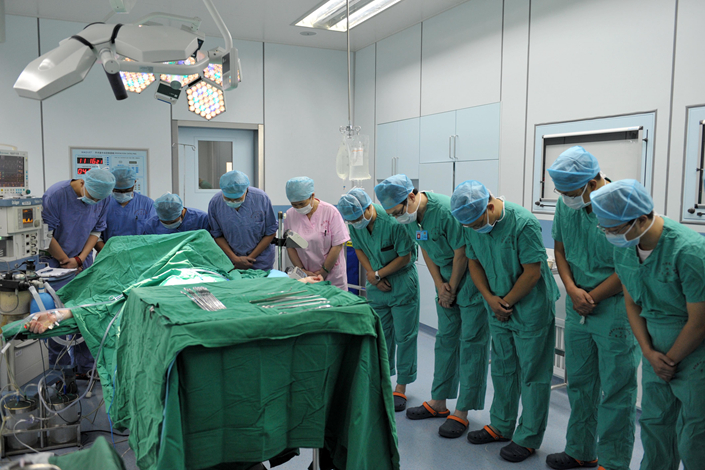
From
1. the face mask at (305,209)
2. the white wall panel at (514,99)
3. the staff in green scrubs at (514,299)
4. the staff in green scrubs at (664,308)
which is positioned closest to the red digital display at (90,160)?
the face mask at (305,209)

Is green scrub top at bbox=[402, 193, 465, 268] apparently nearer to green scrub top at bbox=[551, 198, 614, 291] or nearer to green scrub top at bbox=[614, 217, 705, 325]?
green scrub top at bbox=[551, 198, 614, 291]

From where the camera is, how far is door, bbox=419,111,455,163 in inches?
168

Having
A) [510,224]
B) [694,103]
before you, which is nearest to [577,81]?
[694,103]

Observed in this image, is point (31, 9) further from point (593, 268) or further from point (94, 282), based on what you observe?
point (593, 268)

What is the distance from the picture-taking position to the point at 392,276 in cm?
314

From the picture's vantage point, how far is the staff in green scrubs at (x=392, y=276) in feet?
10.0

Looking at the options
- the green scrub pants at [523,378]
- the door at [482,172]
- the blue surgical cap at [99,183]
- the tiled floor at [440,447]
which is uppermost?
the door at [482,172]

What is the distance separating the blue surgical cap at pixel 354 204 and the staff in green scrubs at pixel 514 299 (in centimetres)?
64

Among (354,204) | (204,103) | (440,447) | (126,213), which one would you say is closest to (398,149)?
(204,103)

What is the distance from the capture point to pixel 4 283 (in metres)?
2.26

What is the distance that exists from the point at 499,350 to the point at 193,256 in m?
1.58

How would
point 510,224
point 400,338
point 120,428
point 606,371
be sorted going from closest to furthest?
point 120,428
point 606,371
point 510,224
point 400,338

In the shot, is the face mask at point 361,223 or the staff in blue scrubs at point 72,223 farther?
the staff in blue scrubs at point 72,223

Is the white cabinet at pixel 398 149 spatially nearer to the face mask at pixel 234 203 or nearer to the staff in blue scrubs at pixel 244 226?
the staff in blue scrubs at pixel 244 226
